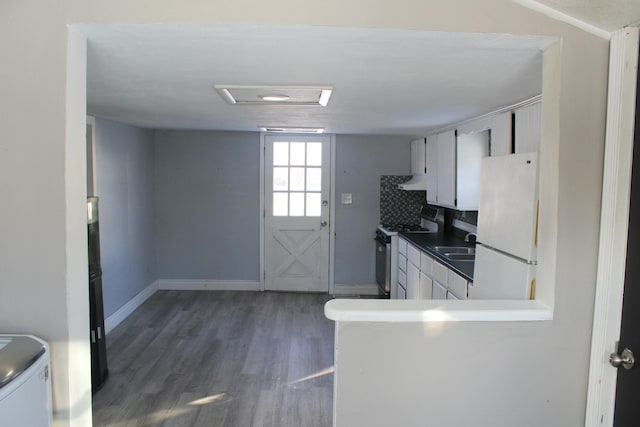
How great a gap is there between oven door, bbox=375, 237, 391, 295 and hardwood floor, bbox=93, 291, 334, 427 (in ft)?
2.71

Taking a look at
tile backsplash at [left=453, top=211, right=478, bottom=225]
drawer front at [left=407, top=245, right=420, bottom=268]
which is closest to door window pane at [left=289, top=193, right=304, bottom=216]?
drawer front at [left=407, top=245, right=420, bottom=268]

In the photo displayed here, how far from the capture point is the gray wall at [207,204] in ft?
17.4

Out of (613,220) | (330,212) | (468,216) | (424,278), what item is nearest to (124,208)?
(330,212)

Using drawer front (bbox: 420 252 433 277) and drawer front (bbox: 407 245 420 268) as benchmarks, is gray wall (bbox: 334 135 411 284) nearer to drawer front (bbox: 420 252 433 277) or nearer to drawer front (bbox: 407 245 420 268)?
drawer front (bbox: 407 245 420 268)

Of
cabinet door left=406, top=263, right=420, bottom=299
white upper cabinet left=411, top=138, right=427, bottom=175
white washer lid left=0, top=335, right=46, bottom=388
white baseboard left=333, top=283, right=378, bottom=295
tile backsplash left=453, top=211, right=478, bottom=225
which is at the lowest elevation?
white baseboard left=333, top=283, right=378, bottom=295

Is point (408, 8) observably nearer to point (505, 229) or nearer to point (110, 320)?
point (505, 229)

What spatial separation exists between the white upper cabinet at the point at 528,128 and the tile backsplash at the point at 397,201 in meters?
2.67

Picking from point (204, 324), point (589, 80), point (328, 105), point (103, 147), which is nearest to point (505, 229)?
point (589, 80)

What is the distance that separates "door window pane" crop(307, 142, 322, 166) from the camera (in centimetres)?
530

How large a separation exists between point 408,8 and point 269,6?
48 centimetres

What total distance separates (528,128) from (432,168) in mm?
1898

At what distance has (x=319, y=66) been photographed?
73.9 inches

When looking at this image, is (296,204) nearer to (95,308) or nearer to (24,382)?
(95,308)

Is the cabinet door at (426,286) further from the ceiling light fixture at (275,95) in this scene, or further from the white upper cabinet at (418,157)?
the ceiling light fixture at (275,95)
